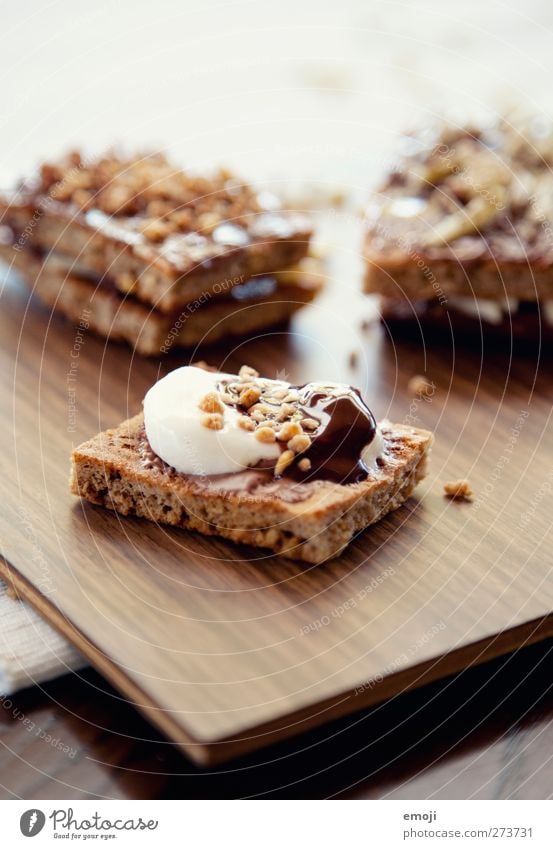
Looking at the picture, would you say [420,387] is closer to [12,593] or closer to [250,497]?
[250,497]

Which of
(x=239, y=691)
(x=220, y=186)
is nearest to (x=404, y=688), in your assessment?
(x=239, y=691)

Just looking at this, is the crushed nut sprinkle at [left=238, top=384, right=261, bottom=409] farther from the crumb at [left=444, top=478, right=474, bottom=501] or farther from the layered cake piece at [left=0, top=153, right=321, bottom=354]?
the layered cake piece at [left=0, top=153, right=321, bottom=354]

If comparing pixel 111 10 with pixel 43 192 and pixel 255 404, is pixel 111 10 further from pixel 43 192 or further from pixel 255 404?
pixel 255 404

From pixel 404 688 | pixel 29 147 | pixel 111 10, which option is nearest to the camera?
pixel 404 688

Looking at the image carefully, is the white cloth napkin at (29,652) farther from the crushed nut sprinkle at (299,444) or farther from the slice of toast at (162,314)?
the slice of toast at (162,314)

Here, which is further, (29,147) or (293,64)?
(293,64)

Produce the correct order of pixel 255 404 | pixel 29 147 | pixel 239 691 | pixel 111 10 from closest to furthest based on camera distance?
pixel 239 691 → pixel 255 404 → pixel 29 147 → pixel 111 10

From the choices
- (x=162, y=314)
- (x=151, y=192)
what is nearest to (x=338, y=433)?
(x=162, y=314)

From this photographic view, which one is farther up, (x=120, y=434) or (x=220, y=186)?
(x=220, y=186)
